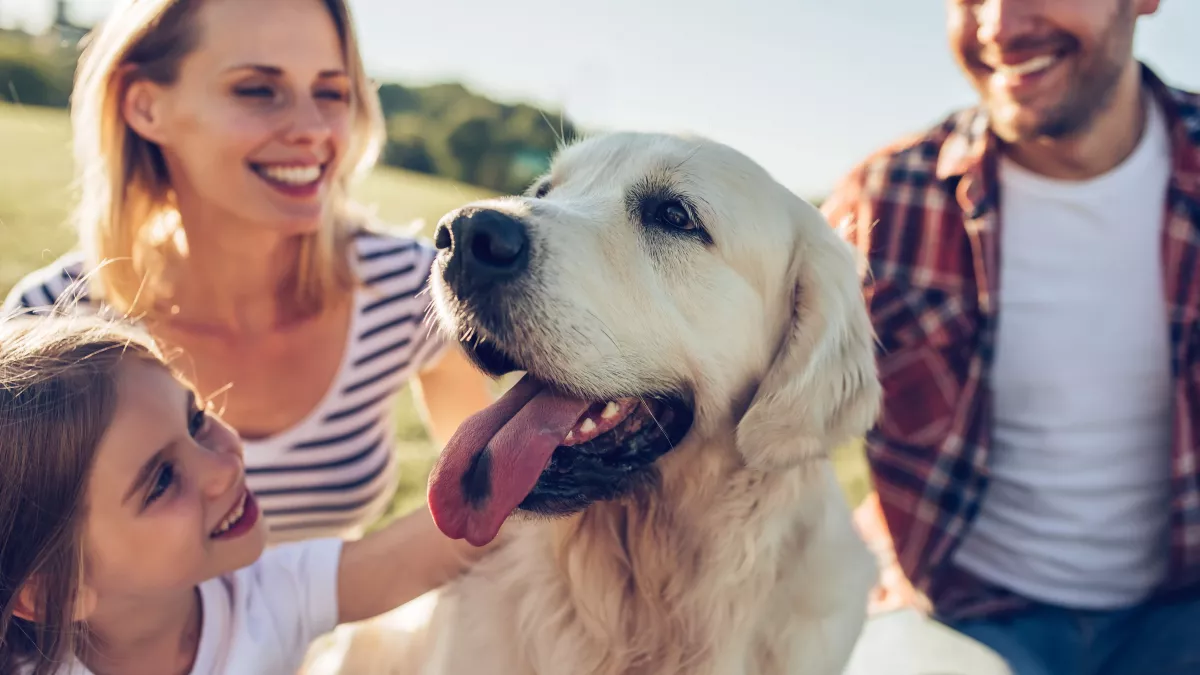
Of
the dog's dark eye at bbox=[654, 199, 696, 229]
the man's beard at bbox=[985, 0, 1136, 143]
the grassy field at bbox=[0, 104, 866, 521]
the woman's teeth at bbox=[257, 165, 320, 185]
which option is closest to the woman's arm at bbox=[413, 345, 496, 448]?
the grassy field at bbox=[0, 104, 866, 521]

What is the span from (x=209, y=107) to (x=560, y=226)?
136cm

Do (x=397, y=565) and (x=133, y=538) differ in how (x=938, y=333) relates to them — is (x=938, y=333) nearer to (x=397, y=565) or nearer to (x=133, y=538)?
(x=397, y=565)

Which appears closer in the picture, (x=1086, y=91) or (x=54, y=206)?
(x=1086, y=91)

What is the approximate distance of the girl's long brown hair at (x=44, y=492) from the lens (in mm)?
1809

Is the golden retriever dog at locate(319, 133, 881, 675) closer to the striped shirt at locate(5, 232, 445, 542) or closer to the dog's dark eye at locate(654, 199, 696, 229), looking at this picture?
the dog's dark eye at locate(654, 199, 696, 229)

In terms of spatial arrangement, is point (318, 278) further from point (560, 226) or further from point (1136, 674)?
point (1136, 674)

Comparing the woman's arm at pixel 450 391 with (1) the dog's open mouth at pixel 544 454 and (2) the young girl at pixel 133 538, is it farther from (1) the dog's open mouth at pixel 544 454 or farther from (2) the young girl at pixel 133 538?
(1) the dog's open mouth at pixel 544 454

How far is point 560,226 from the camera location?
1819mm

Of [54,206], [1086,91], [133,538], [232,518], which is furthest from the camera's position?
[54,206]

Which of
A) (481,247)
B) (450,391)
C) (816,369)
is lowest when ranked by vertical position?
(450,391)

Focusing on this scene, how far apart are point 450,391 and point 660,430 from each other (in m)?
1.43

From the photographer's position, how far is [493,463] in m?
1.79

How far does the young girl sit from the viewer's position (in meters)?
1.82

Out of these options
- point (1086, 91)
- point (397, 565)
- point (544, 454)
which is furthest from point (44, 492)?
point (1086, 91)
